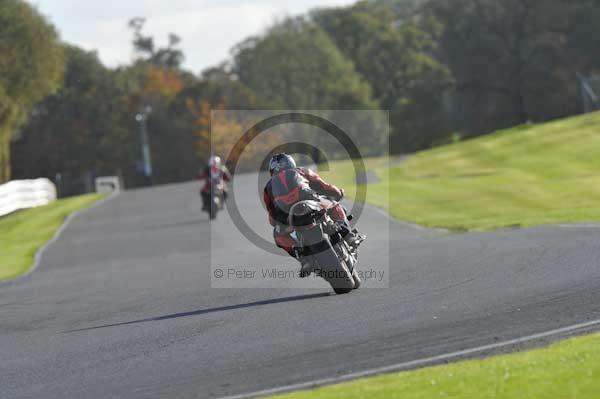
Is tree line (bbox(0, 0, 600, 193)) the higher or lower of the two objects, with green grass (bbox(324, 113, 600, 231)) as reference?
higher

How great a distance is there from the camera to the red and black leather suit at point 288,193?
12.0 m

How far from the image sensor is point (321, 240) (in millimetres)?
11797

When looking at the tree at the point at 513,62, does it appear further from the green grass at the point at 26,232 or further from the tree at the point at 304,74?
the green grass at the point at 26,232

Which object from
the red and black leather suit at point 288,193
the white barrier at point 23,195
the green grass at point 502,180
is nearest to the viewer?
the red and black leather suit at point 288,193

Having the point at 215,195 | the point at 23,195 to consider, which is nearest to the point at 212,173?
the point at 215,195

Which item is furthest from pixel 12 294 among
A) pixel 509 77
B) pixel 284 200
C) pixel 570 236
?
pixel 509 77

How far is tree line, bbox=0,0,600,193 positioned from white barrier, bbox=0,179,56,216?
1201cm

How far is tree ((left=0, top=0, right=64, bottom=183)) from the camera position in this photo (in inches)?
1991

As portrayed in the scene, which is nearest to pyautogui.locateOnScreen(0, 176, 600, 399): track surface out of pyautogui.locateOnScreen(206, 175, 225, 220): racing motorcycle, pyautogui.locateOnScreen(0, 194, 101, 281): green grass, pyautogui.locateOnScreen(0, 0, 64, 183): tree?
pyautogui.locateOnScreen(0, 194, 101, 281): green grass

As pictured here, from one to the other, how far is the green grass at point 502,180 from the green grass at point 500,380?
42.5 feet

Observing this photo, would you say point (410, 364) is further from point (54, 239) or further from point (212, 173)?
point (54, 239)

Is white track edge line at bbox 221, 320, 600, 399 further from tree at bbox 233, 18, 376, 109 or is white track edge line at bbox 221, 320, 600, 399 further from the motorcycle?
tree at bbox 233, 18, 376, 109

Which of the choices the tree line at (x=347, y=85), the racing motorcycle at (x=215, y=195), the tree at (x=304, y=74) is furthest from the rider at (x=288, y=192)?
the tree at (x=304, y=74)

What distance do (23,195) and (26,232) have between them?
932 centimetres
